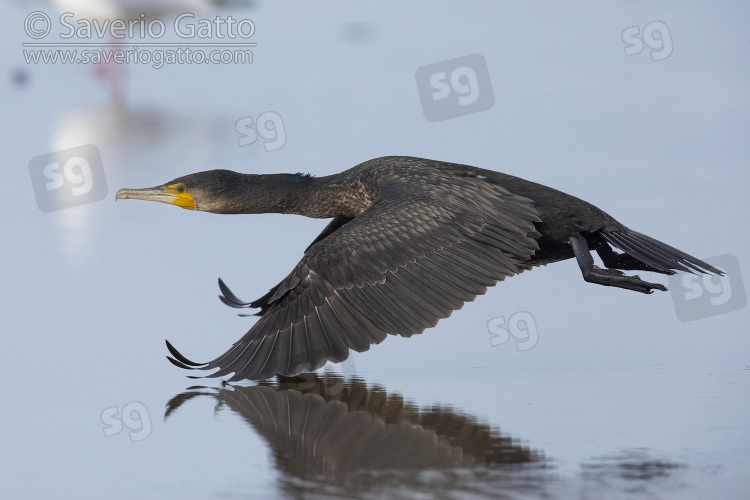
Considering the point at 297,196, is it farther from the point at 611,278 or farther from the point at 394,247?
the point at 611,278

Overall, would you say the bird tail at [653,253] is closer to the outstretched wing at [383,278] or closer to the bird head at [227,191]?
the outstretched wing at [383,278]

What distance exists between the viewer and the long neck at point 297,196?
7.41 metres

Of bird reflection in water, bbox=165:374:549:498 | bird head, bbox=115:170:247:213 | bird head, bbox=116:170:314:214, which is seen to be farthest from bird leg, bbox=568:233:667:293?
bird head, bbox=115:170:247:213

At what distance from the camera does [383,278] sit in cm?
586

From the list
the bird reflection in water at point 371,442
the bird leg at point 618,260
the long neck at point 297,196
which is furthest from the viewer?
the long neck at point 297,196

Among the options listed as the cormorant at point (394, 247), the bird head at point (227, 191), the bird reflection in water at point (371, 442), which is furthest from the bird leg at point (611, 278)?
the bird head at point (227, 191)

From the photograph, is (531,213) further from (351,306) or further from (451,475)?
(451,475)

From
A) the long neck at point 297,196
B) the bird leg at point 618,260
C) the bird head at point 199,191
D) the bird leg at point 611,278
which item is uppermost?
the bird head at point 199,191

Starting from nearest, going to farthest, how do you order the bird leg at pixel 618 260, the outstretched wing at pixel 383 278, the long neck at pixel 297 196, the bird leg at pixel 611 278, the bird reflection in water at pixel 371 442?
the bird reflection in water at pixel 371 442, the outstretched wing at pixel 383 278, the bird leg at pixel 611 278, the bird leg at pixel 618 260, the long neck at pixel 297 196

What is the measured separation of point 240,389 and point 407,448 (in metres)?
1.61

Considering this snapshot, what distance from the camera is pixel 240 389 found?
5.88 m

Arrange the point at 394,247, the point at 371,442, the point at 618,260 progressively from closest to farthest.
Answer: the point at 371,442 → the point at 394,247 → the point at 618,260

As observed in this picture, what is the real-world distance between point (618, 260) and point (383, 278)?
2030 millimetres

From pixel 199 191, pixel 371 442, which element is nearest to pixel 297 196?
pixel 199 191
